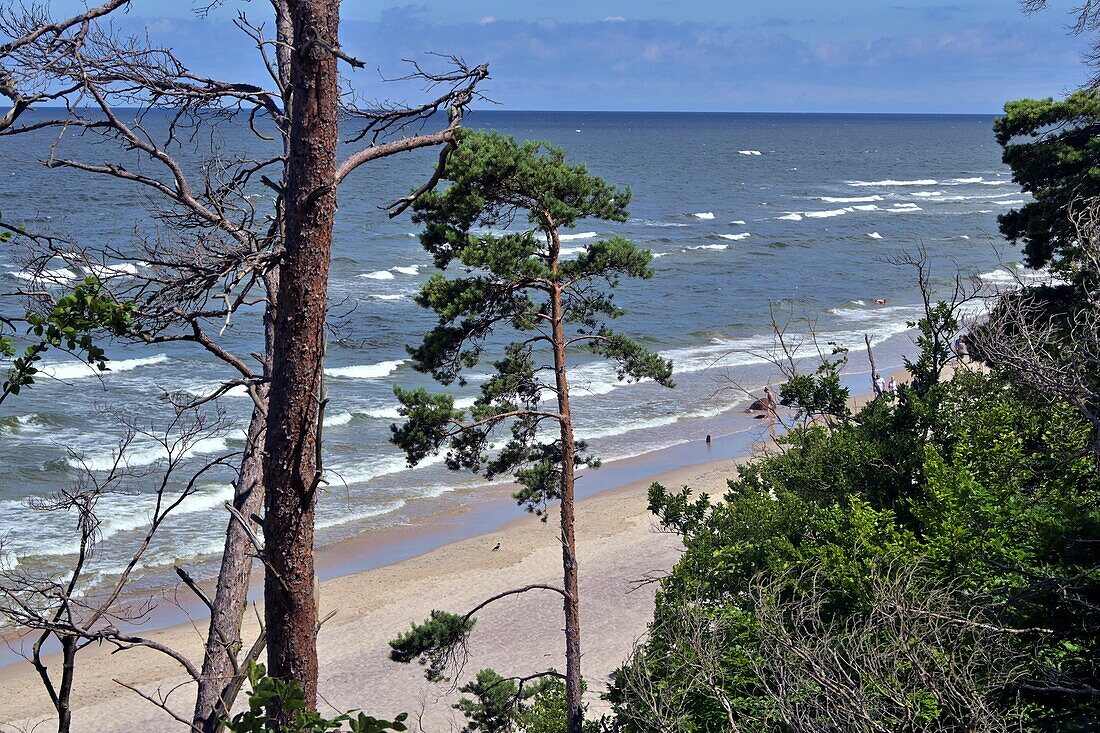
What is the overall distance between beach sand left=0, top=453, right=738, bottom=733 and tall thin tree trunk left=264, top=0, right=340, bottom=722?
9887 mm

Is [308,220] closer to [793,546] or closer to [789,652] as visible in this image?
[789,652]

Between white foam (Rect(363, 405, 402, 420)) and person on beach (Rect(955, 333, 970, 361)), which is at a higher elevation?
person on beach (Rect(955, 333, 970, 361))

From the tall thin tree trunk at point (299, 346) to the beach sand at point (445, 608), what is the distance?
32.4 feet

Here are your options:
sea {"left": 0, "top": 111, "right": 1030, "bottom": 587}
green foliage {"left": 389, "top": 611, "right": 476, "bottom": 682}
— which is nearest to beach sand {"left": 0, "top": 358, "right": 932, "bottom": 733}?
sea {"left": 0, "top": 111, "right": 1030, "bottom": 587}

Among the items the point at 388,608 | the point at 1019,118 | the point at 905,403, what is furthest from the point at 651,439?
the point at 905,403

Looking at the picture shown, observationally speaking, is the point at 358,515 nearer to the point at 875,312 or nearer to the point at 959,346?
the point at 959,346

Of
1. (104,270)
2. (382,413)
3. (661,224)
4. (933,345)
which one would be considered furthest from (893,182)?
(104,270)

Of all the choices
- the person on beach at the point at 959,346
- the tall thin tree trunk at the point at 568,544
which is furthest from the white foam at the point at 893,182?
the tall thin tree trunk at the point at 568,544

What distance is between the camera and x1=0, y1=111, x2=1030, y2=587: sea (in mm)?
19266

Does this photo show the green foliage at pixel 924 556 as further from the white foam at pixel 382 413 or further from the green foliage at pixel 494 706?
the white foam at pixel 382 413

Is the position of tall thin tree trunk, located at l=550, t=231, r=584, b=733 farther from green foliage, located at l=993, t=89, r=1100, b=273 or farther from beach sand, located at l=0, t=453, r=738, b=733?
green foliage, located at l=993, t=89, r=1100, b=273

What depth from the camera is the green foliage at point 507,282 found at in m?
11.1

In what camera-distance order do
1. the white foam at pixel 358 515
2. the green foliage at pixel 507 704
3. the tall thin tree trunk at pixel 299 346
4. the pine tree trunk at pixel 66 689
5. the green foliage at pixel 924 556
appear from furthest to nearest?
the white foam at pixel 358 515, the green foliage at pixel 507 704, the green foliage at pixel 924 556, the pine tree trunk at pixel 66 689, the tall thin tree trunk at pixel 299 346

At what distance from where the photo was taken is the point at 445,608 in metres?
17.6
